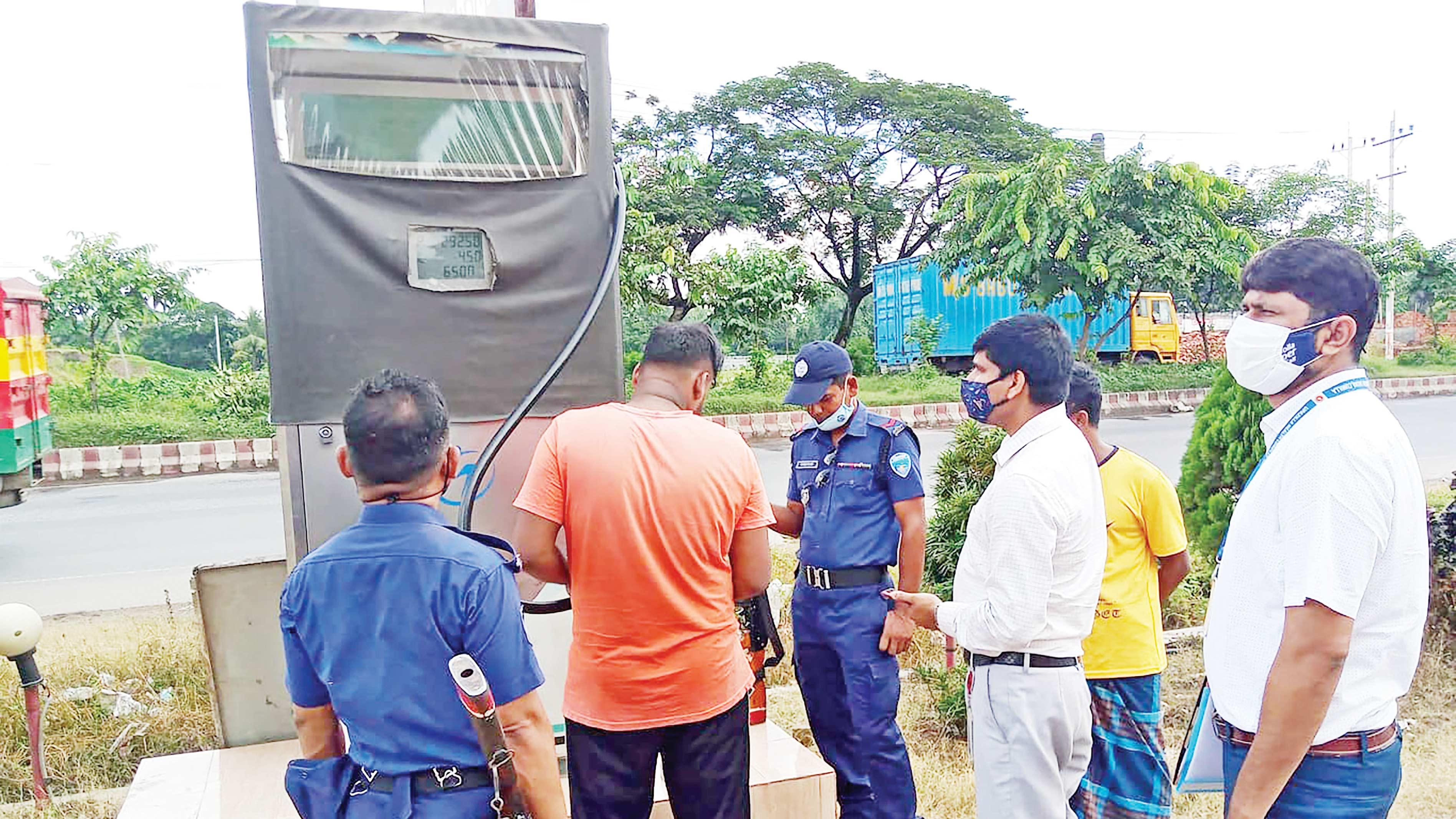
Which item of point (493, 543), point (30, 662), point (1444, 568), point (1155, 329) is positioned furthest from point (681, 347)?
point (1155, 329)

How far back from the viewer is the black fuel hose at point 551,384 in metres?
2.26

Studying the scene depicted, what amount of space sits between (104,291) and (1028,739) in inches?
580

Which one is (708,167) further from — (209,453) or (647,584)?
(647,584)

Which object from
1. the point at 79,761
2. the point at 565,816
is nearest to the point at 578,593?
the point at 565,816

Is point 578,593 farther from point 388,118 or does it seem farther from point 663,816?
point 388,118

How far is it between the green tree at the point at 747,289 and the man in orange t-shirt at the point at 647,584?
12128mm

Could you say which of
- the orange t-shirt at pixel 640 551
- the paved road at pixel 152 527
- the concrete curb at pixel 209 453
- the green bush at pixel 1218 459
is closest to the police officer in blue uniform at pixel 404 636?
the orange t-shirt at pixel 640 551

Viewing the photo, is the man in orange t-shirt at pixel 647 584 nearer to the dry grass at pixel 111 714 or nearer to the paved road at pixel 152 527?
the dry grass at pixel 111 714

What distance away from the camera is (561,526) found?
2076 mm

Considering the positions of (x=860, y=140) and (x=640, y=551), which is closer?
(x=640, y=551)

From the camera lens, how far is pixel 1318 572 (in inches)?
59.1

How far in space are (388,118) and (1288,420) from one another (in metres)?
2.09

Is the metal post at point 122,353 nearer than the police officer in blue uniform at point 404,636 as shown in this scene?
No

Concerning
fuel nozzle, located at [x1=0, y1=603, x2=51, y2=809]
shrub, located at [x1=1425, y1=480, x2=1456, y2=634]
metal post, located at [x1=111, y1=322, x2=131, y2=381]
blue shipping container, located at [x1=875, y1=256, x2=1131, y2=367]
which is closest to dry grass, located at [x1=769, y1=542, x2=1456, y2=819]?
shrub, located at [x1=1425, y1=480, x2=1456, y2=634]
